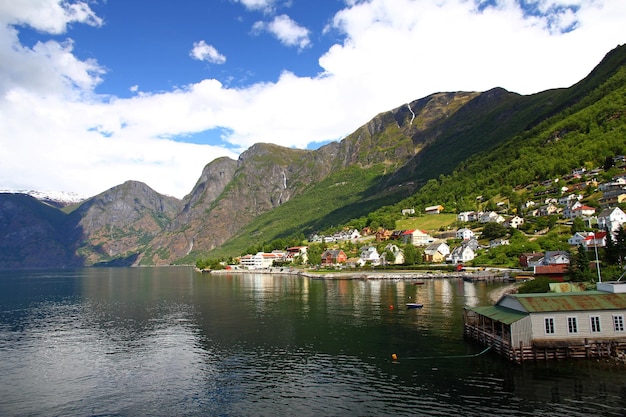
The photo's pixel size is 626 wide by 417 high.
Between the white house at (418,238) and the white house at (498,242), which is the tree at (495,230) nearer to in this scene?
the white house at (498,242)

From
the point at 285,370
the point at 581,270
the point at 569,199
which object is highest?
the point at 569,199

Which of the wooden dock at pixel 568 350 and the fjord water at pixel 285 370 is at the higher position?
the wooden dock at pixel 568 350

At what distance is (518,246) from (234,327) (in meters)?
108

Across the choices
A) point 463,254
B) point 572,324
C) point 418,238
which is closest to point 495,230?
point 463,254

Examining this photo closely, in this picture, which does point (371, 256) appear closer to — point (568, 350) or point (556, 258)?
point (556, 258)

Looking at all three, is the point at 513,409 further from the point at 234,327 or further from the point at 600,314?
the point at 234,327

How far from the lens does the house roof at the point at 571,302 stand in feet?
137

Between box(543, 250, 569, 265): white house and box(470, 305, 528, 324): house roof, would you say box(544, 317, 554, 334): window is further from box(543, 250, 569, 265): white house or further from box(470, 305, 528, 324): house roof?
box(543, 250, 569, 265): white house

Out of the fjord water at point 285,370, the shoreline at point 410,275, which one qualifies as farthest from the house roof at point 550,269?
the fjord water at point 285,370

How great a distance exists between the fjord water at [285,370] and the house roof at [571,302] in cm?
532

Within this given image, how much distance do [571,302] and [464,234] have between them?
13948 cm

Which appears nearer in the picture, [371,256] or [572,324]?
[572,324]

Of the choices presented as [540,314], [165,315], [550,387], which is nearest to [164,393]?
[550,387]

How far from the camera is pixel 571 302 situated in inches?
1682
